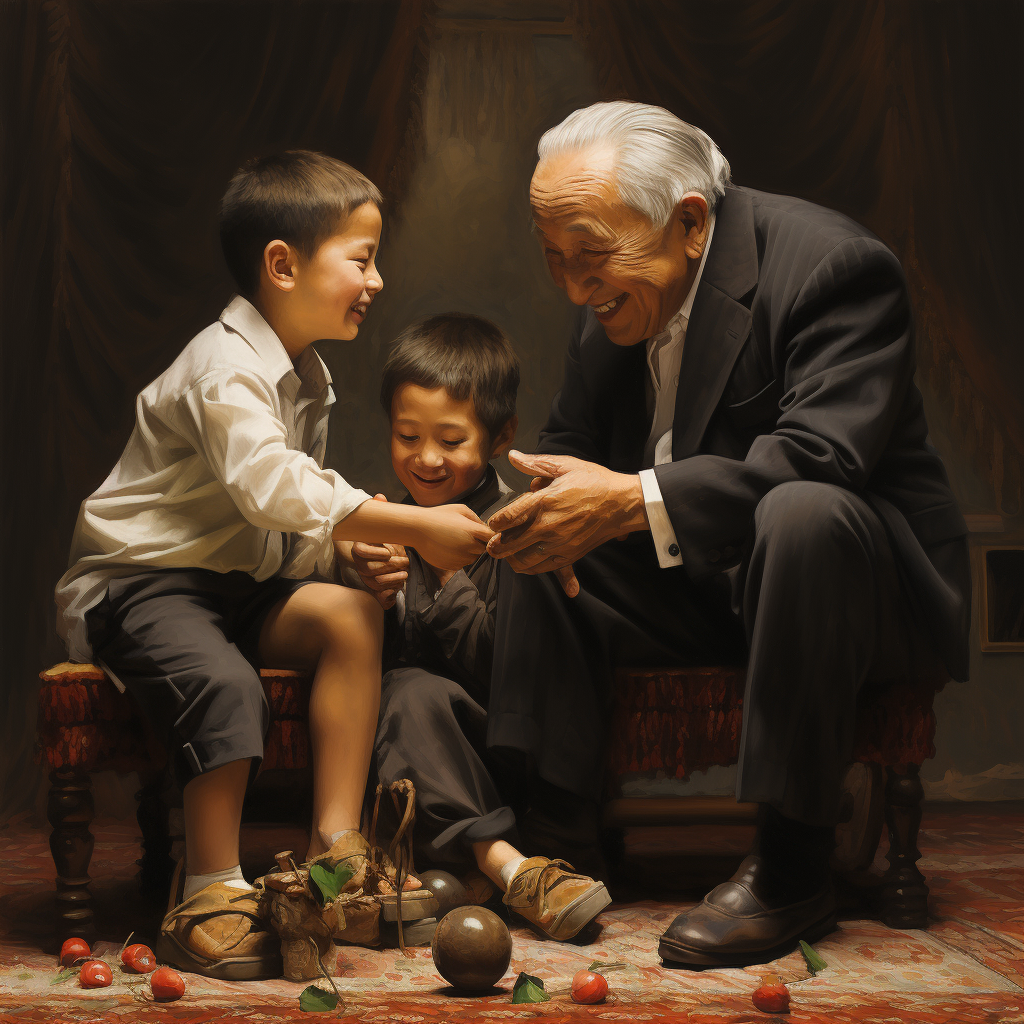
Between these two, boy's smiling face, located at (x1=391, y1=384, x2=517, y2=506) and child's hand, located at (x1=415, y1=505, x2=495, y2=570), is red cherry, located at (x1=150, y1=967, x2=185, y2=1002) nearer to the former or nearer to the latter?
child's hand, located at (x1=415, y1=505, x2=495, y2=570)

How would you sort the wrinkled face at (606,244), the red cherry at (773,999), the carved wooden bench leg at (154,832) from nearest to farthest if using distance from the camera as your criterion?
the red cherry at (773,999), the wrinkled face at (606,244), the carved wooden bench leg at (154,832)

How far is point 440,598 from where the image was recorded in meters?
2.36

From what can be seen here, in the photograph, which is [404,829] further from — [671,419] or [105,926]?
[671,419]

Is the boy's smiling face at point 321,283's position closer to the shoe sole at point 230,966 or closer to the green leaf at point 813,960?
the shoe sole at point 230,966

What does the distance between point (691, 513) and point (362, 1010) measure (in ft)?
3.21

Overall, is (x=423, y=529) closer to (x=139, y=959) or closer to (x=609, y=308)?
(x=609, y=308)

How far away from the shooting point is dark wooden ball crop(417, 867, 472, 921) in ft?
6.76

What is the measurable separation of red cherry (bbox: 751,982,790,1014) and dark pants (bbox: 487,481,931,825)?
0.99ft

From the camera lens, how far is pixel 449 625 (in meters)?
2.34

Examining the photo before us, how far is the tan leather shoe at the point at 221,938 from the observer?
185 cm

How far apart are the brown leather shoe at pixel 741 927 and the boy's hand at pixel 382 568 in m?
0.82

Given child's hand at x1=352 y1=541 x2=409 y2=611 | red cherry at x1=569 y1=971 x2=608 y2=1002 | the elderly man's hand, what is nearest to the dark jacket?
child's hand at x1=352 y1=541 x2=409 y2=611

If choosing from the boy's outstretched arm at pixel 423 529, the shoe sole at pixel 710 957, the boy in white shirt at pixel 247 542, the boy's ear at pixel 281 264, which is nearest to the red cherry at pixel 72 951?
the boy in white shirt at pixel 247 542

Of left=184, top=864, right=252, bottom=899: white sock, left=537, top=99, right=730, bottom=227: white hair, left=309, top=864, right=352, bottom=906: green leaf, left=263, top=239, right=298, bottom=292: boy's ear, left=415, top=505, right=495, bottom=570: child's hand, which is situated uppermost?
left=537, top=99, right=730, bottom=227: white hair
